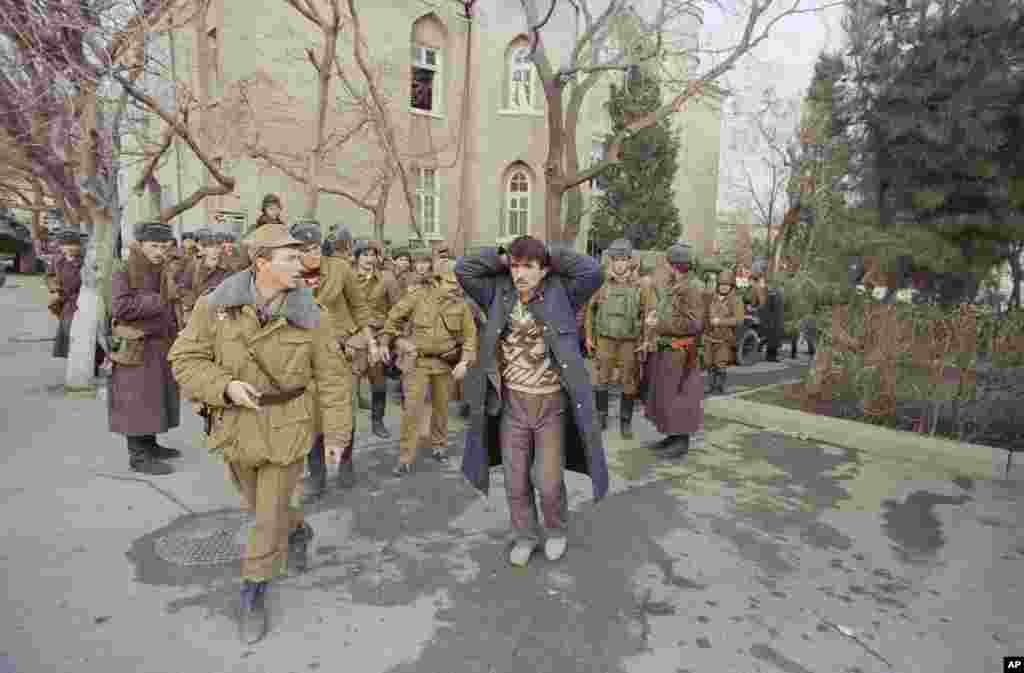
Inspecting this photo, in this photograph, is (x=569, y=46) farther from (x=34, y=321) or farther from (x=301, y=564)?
(x=301, y=564)

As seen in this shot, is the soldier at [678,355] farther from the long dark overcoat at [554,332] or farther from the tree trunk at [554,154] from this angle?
the tree trunk at [554,154]

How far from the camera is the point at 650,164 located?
2236 centimetres

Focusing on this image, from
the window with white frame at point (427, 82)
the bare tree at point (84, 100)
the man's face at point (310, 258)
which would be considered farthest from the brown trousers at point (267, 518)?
→ the window with white frame at point (427, 82)

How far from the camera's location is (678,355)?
5.88m

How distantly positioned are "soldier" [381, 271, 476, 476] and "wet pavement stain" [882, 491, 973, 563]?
338 centimetres

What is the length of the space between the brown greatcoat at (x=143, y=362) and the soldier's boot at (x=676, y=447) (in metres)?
4.35

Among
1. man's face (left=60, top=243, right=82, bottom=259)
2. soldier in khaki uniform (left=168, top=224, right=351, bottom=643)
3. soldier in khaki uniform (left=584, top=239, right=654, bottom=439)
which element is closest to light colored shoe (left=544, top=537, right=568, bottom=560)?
soldier in khaki uniform (left=168, top=224, right=351, bottom=643)

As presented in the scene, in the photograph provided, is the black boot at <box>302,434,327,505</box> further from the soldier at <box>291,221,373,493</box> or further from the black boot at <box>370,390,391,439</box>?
the black boot at <box>370,390,391,439</box>

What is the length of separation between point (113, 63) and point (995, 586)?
28.4 ft

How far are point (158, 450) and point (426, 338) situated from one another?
2.44 meters

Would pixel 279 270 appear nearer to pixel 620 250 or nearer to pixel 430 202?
pixel 620 250

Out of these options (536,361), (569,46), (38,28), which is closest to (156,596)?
(536,361)

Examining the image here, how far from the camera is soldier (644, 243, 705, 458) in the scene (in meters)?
5.79

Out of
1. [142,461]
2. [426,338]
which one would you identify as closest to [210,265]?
[142,461]
